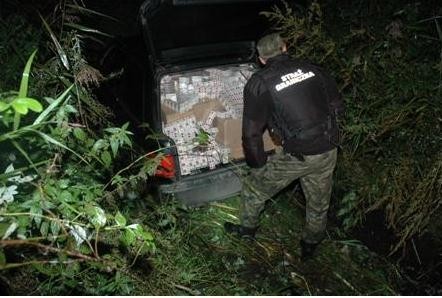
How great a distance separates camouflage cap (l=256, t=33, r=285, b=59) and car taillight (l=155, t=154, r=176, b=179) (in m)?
1.13

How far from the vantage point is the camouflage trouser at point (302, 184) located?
313cm

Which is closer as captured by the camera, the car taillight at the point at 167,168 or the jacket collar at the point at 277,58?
the jacket collar at the point at 277,58

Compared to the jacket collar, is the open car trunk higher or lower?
lower

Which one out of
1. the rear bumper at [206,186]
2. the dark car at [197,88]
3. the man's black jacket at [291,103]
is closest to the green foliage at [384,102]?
the dark car at [197,88]

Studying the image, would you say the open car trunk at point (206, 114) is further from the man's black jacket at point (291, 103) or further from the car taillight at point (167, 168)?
the man's black jacket at point (291, 103)

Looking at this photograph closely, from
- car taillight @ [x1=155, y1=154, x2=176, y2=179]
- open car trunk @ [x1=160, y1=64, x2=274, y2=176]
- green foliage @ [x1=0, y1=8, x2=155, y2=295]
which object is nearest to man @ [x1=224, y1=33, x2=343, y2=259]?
open car trunk @ [x1=160, y1=64, x2=274, y2=176]

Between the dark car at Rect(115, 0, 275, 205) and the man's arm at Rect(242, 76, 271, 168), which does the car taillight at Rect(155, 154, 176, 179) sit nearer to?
the dark car at Rect(115, 0, 275, 205)

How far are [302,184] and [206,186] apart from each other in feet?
2.77

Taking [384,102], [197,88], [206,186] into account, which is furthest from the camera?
[197,88]

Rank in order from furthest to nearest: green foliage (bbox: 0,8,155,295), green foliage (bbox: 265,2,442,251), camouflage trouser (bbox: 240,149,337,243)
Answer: green foliage (bbox: 265,2,442,251)
camouflage trouser (bbox: 240,149,337,243)
green foliage (bbox: 0,8,155,295)

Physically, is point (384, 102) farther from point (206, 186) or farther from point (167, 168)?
point (167, 168)

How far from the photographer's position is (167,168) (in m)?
3.25

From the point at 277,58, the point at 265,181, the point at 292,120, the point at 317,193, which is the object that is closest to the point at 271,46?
the point at 277,58

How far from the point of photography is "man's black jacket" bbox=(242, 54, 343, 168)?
2.93m
